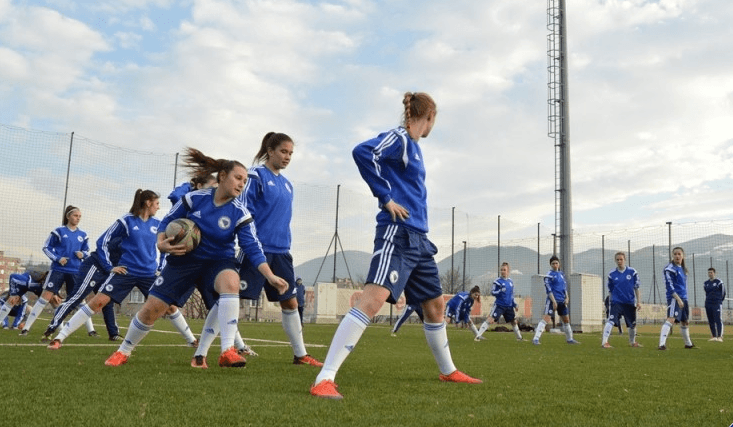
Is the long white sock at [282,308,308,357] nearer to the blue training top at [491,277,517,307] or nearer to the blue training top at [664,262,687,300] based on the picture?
the blue training top at [664,262,687,300]

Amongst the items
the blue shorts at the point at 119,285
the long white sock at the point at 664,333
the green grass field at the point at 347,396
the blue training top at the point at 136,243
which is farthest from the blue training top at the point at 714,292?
the blue shorts at the point at 119,285

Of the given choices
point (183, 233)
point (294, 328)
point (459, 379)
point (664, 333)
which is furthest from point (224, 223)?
point (664, 333)

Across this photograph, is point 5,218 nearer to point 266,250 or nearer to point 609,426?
point 266,250

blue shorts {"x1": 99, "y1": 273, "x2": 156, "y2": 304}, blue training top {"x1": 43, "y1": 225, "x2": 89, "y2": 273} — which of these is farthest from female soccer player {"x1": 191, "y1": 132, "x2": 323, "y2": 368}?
blue training top {"x1": 43, "y1": 225, "x2": 89, "y2": 273}

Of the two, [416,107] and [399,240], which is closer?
[399,240]

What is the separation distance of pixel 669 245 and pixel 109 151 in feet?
77.0

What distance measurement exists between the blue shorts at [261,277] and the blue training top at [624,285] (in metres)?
9.81

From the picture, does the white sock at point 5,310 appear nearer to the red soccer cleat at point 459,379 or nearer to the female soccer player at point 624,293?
the red soccer cleat at point 459,379

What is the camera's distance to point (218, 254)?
5383 mm

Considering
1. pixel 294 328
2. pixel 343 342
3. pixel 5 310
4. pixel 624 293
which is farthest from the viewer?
pixel 624 293

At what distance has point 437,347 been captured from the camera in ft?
16.2

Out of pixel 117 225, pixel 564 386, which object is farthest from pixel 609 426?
pixel 117 225

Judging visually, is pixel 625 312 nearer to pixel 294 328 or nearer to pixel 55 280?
pixel 294 328

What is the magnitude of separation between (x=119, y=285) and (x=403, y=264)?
4.57 m
